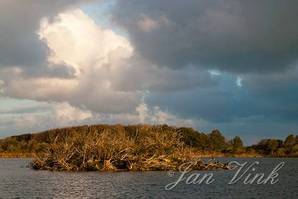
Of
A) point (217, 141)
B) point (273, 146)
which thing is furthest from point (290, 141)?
point (217, 141)

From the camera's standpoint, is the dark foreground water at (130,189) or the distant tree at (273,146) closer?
the dark foreground water at (130,189)

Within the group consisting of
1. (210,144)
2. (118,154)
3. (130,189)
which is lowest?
(130,189)

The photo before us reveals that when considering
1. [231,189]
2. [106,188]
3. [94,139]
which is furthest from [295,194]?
[94,139]

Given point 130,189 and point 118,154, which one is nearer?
point 130,189

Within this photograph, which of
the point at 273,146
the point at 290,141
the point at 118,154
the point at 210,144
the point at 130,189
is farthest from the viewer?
the point at 290,141

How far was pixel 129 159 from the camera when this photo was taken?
7881cm

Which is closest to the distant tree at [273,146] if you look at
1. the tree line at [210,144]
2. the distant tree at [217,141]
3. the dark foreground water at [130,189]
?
the tree line at [210,144]

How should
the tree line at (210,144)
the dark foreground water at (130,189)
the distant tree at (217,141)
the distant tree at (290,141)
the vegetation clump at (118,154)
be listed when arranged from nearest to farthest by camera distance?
the dark foreground water at (130,189), the vegetation clump at (118,154), the tree line at (210,144), the distant tree at (217,141), the distant tree at (290,141)

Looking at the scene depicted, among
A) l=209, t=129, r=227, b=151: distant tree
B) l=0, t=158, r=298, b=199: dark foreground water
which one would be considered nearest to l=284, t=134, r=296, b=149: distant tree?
l=209, t=129, r=227, b=151: distant tree

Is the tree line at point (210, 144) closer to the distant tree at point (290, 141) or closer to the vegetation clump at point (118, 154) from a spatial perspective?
the distant tree at point (290, 141)

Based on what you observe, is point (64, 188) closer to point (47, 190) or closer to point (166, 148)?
point (47, 190)

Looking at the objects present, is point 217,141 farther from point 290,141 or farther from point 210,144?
point 290,141

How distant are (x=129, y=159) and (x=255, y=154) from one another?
12079cm

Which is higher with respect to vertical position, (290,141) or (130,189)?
(290,141)
